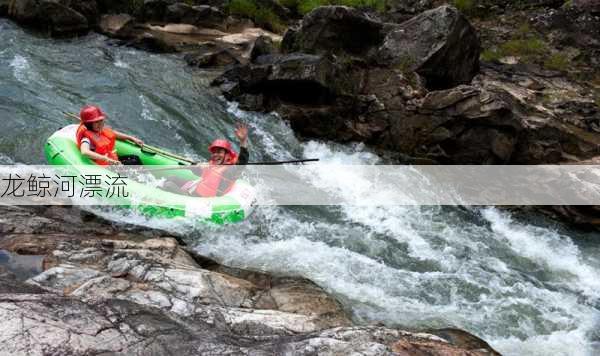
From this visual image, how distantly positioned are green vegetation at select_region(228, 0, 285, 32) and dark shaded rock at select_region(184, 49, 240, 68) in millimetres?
4693

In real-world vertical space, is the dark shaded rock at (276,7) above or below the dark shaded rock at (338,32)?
below

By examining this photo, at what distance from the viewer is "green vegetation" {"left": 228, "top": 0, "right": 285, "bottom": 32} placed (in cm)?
1803

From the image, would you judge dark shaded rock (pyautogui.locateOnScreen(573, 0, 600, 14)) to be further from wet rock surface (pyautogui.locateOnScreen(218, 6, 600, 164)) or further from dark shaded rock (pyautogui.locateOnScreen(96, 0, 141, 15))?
dark shaded rock (pyautogui.locateOnScreen(96, 0, 141, 15))

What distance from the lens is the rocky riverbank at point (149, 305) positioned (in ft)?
9.69

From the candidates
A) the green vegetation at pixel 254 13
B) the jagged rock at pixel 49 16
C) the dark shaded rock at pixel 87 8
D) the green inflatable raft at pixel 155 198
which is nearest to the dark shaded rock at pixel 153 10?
the dark shaded rock at pixel 87 8

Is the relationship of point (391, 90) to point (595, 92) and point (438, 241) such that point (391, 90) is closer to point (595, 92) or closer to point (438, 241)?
point (438, 241)

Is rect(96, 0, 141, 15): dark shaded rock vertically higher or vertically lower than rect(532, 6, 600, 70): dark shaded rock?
lower

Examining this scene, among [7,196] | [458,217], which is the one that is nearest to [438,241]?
[458,217]

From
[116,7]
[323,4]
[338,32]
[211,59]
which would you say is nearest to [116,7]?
[116,7]

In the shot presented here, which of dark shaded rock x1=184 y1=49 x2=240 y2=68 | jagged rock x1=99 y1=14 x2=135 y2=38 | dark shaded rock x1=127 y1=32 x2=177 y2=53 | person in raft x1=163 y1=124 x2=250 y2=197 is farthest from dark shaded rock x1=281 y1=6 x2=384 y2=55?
jagged rock x1=99 y1=14 x2=135 y2=38

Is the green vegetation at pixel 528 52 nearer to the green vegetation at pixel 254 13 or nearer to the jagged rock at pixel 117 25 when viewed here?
the green vegetation at pixel 254 13

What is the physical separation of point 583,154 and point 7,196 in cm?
918

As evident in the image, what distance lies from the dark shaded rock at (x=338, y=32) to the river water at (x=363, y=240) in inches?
84.5

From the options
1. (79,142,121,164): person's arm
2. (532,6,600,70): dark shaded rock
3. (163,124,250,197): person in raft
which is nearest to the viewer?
(79,142,121,164): person's arm
